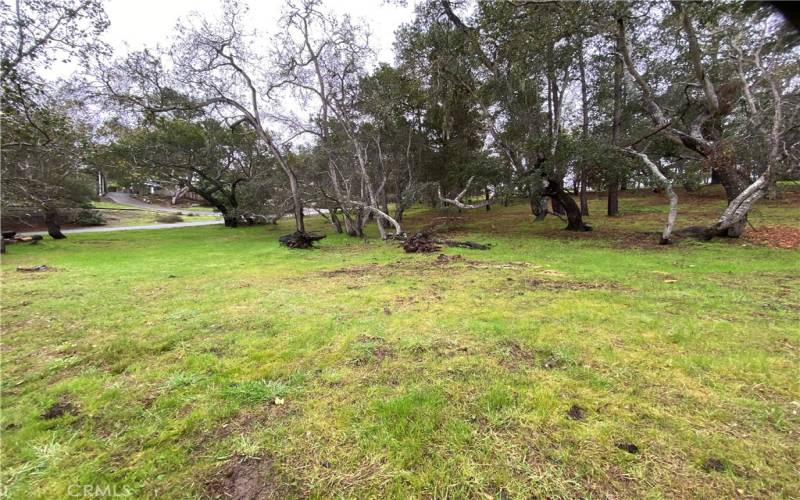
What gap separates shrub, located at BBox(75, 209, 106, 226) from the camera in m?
22.4

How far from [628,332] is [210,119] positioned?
66.8 feet

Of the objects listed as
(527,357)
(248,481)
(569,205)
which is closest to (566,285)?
(527,357)

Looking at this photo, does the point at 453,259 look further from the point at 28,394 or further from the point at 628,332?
the point at 28,394

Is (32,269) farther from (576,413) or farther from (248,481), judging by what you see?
(576,413)

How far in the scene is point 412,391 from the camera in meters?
2.37

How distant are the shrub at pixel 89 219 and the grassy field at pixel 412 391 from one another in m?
24.2

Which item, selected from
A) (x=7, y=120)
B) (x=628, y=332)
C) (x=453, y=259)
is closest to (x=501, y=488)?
(x=628, y=332)

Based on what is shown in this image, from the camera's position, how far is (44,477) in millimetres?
1651

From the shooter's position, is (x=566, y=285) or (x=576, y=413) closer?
(x=576, y=413)

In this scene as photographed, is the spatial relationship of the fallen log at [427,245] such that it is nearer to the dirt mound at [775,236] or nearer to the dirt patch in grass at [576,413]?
the dirt mound at [775,236]

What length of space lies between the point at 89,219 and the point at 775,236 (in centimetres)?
3751

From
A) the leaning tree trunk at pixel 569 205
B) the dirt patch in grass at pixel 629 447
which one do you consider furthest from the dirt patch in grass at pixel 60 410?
the leaning tree trunk at pixel 569 205

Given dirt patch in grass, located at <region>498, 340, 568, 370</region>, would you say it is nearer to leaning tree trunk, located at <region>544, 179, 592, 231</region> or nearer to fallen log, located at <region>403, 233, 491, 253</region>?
fallen log, located at <region>403, 233, 491, 253</region>

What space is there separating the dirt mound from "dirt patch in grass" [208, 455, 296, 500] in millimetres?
12234
